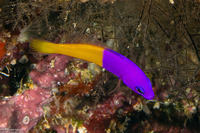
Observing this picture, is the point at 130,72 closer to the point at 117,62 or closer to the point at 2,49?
the point at 117,62

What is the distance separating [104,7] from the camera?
368cm

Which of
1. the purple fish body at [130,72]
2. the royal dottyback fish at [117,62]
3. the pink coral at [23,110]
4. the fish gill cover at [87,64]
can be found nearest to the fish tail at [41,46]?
the royal dottyback fish at [117,62]

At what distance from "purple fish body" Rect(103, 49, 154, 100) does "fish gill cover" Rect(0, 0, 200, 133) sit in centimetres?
129

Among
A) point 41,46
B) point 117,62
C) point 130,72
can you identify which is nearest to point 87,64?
point 41,46

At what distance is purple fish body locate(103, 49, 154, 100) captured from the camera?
2234 mm

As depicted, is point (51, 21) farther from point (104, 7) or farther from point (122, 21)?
point (122, 21)

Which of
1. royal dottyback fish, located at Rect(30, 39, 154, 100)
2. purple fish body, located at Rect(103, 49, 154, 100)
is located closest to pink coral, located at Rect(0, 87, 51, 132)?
royal dottyback fish, located at Rect(30, 39, 154, 100)

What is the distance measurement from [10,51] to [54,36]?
3.45 feet

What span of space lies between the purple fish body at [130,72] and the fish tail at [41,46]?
0.96m

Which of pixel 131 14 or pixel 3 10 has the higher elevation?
pixel 131 14

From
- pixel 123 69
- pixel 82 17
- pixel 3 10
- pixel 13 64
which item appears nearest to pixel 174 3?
pixel 82 17

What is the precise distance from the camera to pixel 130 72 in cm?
225

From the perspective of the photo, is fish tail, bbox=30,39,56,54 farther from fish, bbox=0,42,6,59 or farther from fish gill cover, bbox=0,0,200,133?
fish, bbox=0,42,6,59

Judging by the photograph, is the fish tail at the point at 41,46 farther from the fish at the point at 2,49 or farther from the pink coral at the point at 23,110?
the pink coral at the point at 23,110
